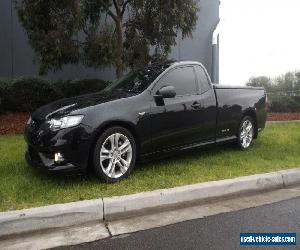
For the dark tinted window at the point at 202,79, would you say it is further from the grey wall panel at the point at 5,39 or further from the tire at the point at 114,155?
the grey wall panel at the point at 5,39

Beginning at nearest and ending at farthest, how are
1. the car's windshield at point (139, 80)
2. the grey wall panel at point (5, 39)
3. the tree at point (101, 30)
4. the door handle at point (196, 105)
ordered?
A: the car's windshield at point (139, 80)
the door handle at point (196, 105)
the tree at point (101, 30)
the grey wall panel at point (5, 39)

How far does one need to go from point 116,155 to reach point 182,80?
176 centimetres

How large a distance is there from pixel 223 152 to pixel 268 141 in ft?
5.27

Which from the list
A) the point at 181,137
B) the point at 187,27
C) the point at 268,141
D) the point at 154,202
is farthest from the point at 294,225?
the point at 187,27

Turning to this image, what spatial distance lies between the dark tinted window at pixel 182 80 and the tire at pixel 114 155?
1.16 m

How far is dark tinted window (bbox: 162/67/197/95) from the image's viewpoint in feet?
20.8

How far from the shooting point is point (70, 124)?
17.0 feet

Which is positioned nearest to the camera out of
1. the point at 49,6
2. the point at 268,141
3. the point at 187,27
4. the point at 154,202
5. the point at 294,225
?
the point at 294,225

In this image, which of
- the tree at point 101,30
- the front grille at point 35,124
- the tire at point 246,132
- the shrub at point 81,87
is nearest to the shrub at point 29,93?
the shrub at point 81,87

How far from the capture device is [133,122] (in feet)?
18.5

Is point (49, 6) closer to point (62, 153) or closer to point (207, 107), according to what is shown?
point (207, 107)

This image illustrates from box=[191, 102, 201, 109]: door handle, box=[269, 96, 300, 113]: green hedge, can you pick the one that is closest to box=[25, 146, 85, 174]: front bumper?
box=[191, 102, 201, 109]: door handle

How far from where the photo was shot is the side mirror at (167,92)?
5.89 m

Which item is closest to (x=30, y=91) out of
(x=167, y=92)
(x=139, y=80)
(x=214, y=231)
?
(x=139, y=80)
